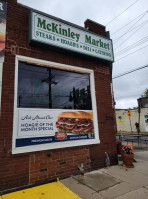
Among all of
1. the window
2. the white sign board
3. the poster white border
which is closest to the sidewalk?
the poster white border

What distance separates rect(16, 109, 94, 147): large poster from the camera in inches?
158

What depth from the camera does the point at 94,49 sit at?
5.68m

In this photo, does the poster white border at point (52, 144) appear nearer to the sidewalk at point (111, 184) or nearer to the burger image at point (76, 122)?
the burger image at point (76, 122)

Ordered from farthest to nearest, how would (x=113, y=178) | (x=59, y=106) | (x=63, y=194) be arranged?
1. (x=59, y=106)
2. (x=113, y=178)
3. (x=63, y=194)

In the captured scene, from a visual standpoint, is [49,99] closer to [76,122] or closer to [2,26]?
[76,122]

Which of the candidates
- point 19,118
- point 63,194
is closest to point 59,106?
point 19,118

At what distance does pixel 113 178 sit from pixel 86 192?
1.17 m

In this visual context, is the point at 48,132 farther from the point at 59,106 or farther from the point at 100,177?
the point at 100,177

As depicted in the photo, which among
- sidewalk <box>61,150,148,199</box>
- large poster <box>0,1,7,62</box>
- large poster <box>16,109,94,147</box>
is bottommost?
sidewalk <box>61,150,148,199</box>

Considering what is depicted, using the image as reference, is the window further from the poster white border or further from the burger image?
the burger image

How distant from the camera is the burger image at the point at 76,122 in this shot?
4.68 meters

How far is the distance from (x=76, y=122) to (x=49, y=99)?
1230 millimetres

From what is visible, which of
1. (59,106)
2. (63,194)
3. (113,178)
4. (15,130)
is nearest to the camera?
(63,194)

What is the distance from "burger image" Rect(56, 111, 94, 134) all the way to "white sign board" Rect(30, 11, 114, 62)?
2268 millimetres
